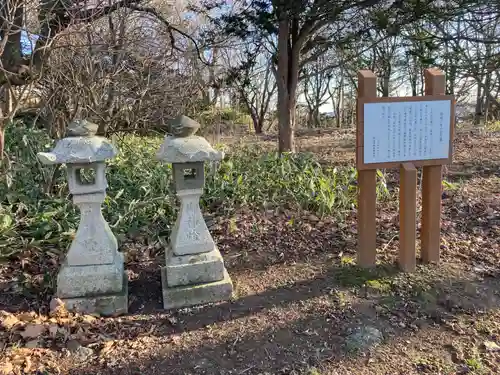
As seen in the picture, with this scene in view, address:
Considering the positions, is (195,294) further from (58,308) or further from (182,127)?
(182,127)

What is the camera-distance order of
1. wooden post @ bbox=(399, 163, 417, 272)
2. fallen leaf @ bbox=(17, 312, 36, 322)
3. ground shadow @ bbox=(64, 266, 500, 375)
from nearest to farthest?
ground shadow @ bbox=(64, 266, 500, 375)
fallen leaf @ bbox=(17, 312, 36, 322)
wooden post @ bbox=(399, 163, 417, 272)

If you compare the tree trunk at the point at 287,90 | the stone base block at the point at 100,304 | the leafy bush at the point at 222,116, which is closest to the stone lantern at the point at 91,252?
the stone base block at the point at 100,304

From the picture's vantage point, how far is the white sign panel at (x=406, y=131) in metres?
2.92

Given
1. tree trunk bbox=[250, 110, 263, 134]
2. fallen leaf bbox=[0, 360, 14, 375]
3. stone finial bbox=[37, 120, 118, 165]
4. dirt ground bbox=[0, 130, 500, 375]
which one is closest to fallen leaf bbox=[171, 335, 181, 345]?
dirt ground bbox=[0, 130, 500, 375]

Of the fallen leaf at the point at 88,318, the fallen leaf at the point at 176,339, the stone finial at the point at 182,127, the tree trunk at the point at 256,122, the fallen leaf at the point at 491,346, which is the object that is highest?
the tree trunk at the point at 256,122

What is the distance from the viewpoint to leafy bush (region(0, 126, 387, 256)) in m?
3.80

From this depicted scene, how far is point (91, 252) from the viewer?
111 inches

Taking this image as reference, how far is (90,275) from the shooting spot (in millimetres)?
2773

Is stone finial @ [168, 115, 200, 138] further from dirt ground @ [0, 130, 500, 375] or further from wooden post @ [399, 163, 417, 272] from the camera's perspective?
wooden post @ [399, 163, 417, 272]

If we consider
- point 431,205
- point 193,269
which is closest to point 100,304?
point 193,269

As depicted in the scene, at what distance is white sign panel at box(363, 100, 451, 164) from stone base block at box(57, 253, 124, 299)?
1846 millimetres

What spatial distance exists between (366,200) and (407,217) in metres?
0.34

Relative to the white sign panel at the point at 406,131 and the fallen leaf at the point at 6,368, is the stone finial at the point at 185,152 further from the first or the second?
the fallen leaf at the point at 6,368

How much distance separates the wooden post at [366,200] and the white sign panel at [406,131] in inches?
3.3
